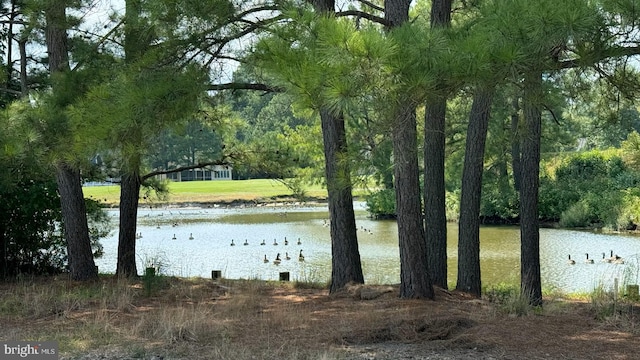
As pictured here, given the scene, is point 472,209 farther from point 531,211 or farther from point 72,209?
point 72,209

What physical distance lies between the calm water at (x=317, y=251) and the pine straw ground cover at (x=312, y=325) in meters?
3.65

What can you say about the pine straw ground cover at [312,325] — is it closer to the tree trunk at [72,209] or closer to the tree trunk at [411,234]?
the tree trunk at [411,234]

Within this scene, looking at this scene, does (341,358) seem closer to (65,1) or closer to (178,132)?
(178,132)

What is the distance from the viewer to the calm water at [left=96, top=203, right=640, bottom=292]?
1448 cm

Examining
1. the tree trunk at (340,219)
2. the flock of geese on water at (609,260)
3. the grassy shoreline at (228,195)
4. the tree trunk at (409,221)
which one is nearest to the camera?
the tree trunk at (409,221)

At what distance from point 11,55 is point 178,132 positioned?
21.1 feet

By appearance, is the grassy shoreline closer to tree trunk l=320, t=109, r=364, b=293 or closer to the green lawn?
the green lawn

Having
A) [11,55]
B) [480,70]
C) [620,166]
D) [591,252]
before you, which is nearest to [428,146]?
[480,70]

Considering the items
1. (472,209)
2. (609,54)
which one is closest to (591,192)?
(472,209)

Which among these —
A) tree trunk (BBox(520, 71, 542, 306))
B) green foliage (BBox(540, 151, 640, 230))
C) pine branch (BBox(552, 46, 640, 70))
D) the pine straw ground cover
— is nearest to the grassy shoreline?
green foliage (BBox(540, 151, 640, 230))

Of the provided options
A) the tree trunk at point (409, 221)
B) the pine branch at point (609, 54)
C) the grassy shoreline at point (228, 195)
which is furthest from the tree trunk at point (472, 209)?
the grassy shoreline at point (228, 195)

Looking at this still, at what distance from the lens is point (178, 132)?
7.15m

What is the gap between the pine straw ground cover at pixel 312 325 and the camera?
18.7 ft

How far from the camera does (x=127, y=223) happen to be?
35.9 ft
